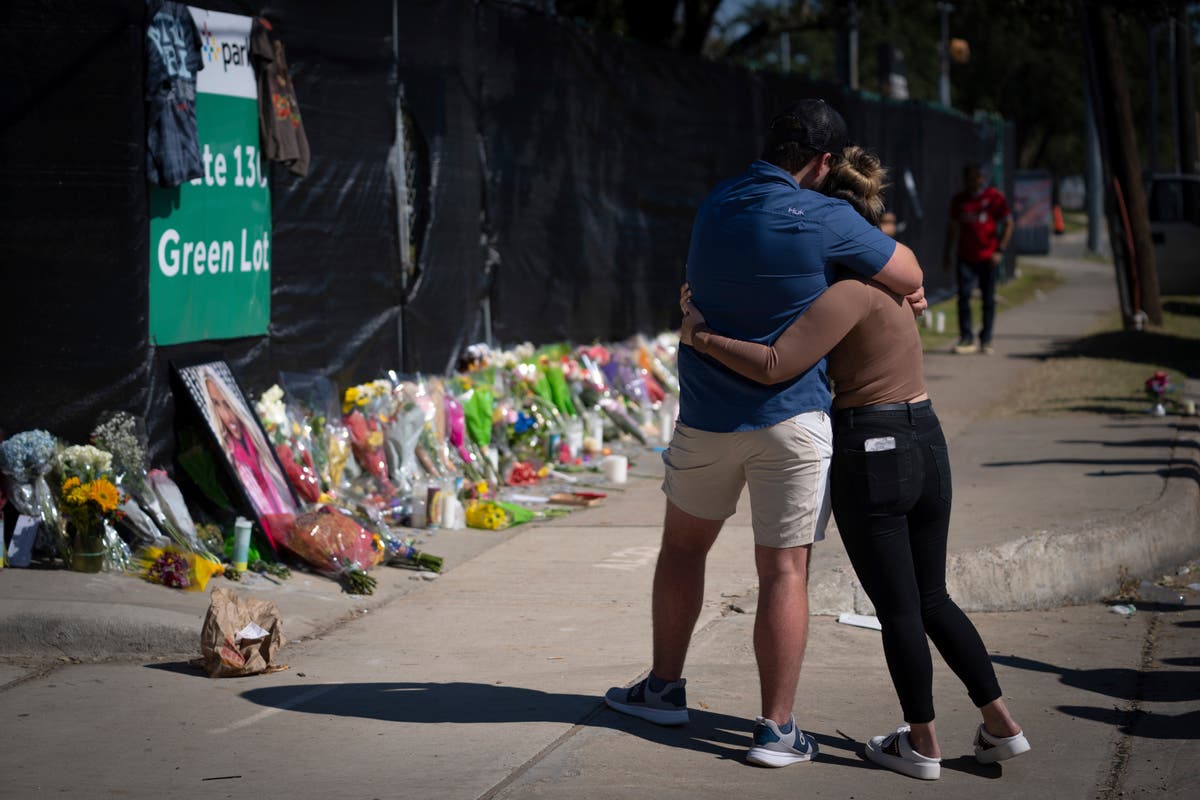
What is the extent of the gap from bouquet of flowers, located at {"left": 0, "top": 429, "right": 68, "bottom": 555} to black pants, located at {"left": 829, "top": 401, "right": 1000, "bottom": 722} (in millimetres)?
3384

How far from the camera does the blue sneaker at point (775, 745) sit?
4254 mm

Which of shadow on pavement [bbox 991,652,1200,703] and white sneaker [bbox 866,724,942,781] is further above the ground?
white sneaker [bbox 866,724,942,781]

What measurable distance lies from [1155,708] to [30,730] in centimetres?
350

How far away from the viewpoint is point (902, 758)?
4.28 meters

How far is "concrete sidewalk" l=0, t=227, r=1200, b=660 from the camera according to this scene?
17.9ft

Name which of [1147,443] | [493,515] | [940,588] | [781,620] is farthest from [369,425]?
[1147,443]

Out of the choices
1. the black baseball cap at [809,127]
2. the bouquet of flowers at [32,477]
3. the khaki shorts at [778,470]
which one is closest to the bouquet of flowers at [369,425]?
the bouquet of flowers at [32,477]

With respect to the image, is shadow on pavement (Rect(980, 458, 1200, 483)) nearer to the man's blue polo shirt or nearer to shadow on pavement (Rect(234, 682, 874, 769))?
shadow on pavement (Rect(234, 682, 874, 769))

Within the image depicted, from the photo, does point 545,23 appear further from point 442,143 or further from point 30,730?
point 30,730

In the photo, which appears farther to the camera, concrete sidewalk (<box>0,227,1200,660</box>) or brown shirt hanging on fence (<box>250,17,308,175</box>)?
brown shirt hanging on fence (<box>250,17,308,175</box>)

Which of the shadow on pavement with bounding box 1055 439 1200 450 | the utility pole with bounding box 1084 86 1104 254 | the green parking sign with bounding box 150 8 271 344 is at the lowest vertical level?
the shadow on pavement with bounding box 1055 439 1200 450

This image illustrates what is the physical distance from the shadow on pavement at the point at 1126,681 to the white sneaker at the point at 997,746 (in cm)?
106

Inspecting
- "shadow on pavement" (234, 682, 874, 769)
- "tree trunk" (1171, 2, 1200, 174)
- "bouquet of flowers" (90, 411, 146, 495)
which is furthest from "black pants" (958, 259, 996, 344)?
"tree trunk" (1171, 2, 1200, 174)

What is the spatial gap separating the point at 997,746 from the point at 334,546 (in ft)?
10.1
